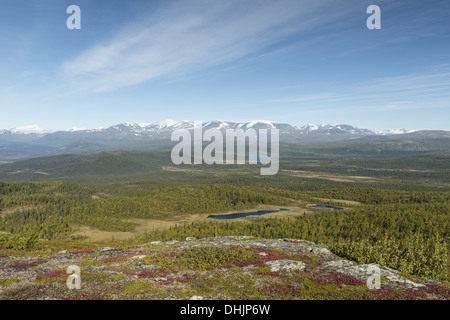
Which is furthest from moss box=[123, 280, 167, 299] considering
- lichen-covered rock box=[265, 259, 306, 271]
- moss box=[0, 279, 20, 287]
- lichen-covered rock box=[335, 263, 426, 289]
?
lichen-covered rock box=[335, 263, 426, 289]

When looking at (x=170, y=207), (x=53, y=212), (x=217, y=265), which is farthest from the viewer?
(x=170, y=207)

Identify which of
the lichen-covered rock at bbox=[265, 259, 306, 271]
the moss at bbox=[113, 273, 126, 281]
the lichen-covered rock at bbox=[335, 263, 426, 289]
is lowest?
the lichen-covered rock at bbox=[265, 259, 306, 271]

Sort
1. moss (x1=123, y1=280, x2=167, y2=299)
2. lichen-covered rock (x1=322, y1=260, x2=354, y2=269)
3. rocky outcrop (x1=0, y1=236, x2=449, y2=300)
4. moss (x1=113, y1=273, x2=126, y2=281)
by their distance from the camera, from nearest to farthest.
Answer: moss (x1=123, y1=280, x2=167, y2=299) → rocky outcrop (x1=0, y1=236, x2=449, y2=300) → moss (x1=113, y1=273, x2=126, y2=281) → lichen-covered rock (x1=322, y1=260, x2=354, y2=269)

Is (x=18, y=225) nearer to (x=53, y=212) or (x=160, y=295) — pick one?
(x=53, y=212)

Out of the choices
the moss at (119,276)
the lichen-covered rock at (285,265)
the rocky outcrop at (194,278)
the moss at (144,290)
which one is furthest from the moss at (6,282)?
the lichen-covered rock at (285,265)

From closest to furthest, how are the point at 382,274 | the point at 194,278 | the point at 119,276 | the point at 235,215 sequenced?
the point at 382,274 → the point at 194,278 → the point at 119,276 → the point at 235,215

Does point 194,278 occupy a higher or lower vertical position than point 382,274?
lower

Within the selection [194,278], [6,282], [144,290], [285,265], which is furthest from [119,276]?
[285,265]

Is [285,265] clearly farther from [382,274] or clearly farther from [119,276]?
[119,276]

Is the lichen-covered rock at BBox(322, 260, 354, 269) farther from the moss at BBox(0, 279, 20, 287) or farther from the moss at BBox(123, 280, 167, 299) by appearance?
the moss at BBox(0, 279, 20, 287)

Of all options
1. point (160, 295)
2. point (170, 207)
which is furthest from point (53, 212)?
point (160, 295)
